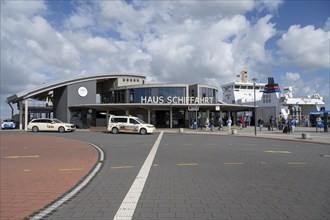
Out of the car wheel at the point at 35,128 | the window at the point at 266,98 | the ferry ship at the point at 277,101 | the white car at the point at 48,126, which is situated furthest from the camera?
the window at the point at 266,98

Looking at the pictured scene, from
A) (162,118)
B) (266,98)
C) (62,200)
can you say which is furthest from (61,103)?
(62,200)

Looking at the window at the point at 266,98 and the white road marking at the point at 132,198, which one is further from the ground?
the window at the point at 266,98

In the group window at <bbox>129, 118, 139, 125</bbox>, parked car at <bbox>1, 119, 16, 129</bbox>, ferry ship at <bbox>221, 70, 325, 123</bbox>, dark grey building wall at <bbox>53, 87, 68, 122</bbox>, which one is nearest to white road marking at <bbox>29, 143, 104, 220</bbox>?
window at <bbox>129, 118, 139, 125</bbox>

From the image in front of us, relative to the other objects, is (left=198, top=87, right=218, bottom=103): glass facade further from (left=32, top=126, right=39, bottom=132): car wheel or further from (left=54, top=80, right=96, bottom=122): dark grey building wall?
(left=32, top=126, right=39, bottom=132): car wheel

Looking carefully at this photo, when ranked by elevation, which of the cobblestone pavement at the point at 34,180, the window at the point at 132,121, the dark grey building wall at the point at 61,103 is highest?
the dark grey building wall at the point at 61,103

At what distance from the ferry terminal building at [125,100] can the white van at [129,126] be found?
29.3 feet

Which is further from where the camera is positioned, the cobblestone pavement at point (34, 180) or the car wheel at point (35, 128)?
the car wheel at point (35, 128)

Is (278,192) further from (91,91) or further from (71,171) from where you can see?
(91,91)

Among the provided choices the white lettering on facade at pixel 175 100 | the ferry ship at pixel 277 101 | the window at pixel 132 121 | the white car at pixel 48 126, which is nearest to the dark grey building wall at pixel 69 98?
the white lettering on facade at pixel 175 100

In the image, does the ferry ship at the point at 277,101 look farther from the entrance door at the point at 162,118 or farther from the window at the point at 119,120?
the window at the point at 119,120

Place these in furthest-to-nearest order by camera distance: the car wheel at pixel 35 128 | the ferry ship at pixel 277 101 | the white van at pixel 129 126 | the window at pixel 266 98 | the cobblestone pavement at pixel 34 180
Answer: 1. the window at pixel 266 98
2. the ferry ship at pixel 277 101
3. the car wheel at pixel 35 128
4. the white van at pixel 129 126
5. the cobblestone pavement at pixel 34 180

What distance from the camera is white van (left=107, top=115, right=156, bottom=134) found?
1158 inches

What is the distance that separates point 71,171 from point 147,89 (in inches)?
1439

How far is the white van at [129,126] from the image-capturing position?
29406mm
